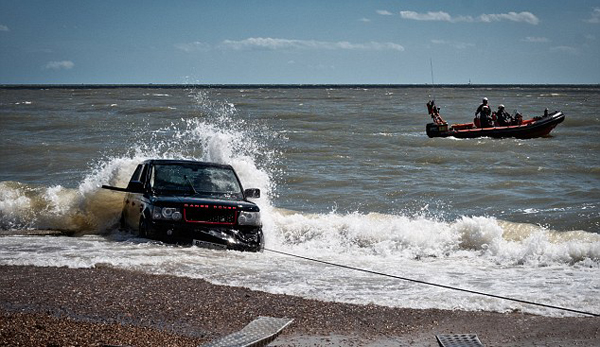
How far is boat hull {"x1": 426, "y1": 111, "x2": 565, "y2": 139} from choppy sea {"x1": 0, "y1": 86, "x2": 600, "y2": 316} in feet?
2.28

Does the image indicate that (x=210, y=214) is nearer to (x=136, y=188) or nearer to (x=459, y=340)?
(x=136, y=188)

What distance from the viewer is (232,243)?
11.3m

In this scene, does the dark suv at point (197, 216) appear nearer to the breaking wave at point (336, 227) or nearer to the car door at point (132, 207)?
the car door at point (132, 207)

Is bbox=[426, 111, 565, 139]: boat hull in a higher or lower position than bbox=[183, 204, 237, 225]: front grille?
lower

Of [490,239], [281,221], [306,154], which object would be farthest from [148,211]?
[306,154]

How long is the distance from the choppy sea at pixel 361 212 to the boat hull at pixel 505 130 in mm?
694

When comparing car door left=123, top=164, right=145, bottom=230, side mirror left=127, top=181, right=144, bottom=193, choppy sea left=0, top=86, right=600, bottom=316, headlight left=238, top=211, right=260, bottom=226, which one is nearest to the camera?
choppy sea left=0, top=86, right=600, bottom=316

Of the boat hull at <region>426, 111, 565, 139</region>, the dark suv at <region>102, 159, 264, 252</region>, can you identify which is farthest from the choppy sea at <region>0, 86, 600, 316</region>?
the boat hull at <region>426, 111, 565, 139</region>

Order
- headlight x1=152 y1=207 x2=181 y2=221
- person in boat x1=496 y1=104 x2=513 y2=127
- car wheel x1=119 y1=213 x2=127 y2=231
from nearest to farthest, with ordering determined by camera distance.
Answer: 1. headlight x1=152 y1=207 x2=181 y2=221
2. car wheel x1=119 y1=213 x2=127 y2=231
3. person in boat x1=496 y1=104 x2=513 y2=127

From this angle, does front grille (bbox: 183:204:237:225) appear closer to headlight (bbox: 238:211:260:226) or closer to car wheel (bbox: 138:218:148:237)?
headlight (bbox: 238:211:260:226)


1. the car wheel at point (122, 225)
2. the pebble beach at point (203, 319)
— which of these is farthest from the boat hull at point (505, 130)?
the pebble beach at point (203, 319)

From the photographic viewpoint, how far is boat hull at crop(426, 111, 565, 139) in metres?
33.9

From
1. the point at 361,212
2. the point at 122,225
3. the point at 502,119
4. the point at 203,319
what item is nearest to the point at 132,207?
the point at 122,225

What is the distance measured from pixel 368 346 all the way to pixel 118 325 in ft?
6.70
